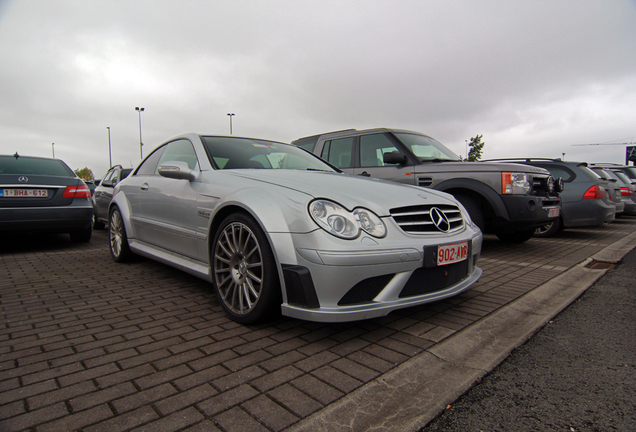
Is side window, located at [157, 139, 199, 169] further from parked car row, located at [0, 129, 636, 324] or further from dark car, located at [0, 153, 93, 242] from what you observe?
dark car, located at [0, 153, 93, 242]

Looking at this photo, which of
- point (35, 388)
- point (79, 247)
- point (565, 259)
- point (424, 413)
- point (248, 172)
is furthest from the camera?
point (79, 247)

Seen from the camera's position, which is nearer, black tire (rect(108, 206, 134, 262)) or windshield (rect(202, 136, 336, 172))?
windshield (rect(202, 136, 336, 172))

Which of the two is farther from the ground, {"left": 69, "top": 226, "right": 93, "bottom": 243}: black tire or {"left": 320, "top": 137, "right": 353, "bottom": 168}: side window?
{"left": 320, "top": 137, "right": 353, "bottom": 168}: side window

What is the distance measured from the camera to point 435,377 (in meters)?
2.02

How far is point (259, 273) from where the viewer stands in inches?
104

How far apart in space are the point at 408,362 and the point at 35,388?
186cm

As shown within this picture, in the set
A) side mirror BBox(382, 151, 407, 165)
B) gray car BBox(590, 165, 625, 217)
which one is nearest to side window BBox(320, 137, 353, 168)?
side mirror BBox(382, 151, 407, 165)

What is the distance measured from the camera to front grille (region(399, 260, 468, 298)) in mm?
2510

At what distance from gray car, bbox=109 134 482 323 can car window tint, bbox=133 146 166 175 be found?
1000 mm

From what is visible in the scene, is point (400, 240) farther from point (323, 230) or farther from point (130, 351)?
point (130, 351)

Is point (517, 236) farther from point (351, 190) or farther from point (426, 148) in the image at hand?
point (351, 190)

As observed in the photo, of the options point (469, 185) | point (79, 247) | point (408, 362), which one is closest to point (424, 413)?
point (408, 362)

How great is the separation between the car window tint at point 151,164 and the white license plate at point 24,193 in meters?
2.06

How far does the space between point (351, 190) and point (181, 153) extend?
211cm
